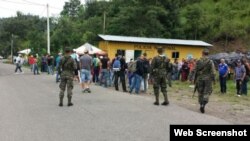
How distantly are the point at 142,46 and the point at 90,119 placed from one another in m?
29.6

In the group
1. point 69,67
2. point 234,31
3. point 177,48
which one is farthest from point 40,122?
point 234,31

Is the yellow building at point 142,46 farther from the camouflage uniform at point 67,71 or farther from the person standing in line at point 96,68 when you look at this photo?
the camouflage uniform at point 67,71

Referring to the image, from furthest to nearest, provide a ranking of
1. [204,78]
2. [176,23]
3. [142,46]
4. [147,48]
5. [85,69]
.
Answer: [176,23]
[147,48]
[142,46]
[85,69]
[204,78]

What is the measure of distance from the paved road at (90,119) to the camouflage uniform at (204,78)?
67 centimetres

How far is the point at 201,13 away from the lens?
54.7 metres

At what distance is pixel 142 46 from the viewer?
41875 mm

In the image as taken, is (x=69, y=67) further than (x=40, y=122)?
Yes

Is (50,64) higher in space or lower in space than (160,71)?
lower

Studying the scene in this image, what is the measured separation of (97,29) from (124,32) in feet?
53.4

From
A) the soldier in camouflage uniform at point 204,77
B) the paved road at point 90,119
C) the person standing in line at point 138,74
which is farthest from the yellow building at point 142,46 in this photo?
the soldier in camouflage uniform at point 204,77

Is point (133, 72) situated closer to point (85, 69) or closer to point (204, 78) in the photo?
point (85, 69)

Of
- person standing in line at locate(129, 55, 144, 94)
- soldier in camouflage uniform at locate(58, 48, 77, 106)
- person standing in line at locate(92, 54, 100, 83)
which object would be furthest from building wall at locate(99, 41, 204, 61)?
soldier in camouflage uniform at locate(58, 48, 77, 106)

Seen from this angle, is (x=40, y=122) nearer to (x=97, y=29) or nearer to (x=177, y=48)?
(x=177, y=48)

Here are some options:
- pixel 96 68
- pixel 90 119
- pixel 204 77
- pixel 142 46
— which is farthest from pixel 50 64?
pixel 90 119
